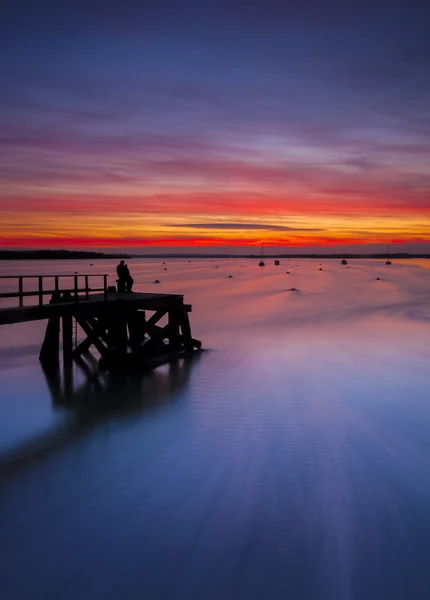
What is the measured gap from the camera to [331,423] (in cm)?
1228

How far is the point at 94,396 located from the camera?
14.7m

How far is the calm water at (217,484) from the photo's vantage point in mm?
6441

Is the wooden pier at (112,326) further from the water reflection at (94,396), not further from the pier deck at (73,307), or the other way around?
the water reflection at (94,396)

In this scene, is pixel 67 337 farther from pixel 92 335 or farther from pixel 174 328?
pixel 174 328

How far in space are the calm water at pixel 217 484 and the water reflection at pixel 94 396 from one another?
2.4 inches

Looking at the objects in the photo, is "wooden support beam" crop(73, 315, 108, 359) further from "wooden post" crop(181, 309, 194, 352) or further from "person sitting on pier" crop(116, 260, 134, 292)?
"wooden post" crop(181, 309, 194, 352)

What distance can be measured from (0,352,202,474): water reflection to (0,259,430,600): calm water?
60 millimetres

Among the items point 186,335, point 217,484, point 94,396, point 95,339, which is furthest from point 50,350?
point 217,484

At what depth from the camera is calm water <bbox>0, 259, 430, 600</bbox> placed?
6.44 metres

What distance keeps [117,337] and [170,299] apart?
2.94 metres

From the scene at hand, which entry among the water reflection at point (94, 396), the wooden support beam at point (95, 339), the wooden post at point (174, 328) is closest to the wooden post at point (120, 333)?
the wooden support beam at point (95, 339)

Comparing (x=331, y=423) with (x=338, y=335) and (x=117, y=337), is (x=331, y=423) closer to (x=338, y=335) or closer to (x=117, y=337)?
(x=117, y=337)

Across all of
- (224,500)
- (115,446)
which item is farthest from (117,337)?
(224,500)

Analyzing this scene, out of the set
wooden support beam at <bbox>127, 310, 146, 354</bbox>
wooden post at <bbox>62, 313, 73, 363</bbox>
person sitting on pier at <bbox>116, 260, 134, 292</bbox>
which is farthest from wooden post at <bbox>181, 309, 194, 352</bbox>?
wooden post at <bbox>62, 313, 73, 363</bbox>
